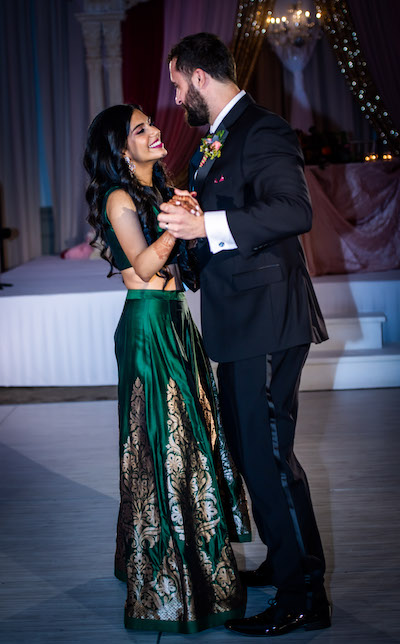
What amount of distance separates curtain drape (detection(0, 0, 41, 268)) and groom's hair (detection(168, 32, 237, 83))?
22.0ft

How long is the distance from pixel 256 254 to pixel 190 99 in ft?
1.57

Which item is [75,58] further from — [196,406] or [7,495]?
[196,406]

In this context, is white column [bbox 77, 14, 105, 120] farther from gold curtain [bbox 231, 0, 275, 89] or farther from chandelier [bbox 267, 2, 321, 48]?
gold curtain [bbox 231, 0, 275, 89]

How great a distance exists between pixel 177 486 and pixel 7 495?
1.38 metres

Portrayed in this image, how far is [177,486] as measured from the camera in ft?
7.25

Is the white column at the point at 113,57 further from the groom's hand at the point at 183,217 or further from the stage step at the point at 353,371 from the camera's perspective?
the groom's hand at the point at 183,217

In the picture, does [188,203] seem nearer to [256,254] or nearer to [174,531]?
[256,254]

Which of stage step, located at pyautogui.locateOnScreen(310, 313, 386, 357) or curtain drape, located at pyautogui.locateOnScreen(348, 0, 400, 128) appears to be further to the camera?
curtain drape, located at pyautogui.locateOnScreen(348, 0, 400, 128)

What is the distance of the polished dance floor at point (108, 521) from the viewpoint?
2258mm

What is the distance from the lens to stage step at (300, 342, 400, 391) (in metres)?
4.62

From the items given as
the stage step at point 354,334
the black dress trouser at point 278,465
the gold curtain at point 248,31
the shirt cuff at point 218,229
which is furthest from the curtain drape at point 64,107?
the shirt cuff at point 218,229

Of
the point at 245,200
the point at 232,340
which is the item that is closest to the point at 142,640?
the point at 232,340

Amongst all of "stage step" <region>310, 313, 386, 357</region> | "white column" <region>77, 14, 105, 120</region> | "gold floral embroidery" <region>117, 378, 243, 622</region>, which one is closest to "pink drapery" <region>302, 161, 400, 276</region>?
"stage step" <region>310, 313, 386, 357</region>

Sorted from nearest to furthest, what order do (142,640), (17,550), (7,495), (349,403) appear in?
(142,640) → (17,550) → (7,495) → (349,403)
